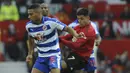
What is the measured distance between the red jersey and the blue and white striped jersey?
1.22 ft

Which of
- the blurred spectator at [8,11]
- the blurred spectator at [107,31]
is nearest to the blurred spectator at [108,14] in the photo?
the blurred spectator at [107,31]

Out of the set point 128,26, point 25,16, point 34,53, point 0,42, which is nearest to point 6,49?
point 0,42

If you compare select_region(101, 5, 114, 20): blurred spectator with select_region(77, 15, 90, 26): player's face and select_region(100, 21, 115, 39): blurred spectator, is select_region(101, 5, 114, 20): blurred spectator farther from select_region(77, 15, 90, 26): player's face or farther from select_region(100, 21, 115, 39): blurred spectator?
select_region(77, 15, 90, 26): player's face

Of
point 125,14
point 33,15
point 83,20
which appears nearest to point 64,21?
point 125,14

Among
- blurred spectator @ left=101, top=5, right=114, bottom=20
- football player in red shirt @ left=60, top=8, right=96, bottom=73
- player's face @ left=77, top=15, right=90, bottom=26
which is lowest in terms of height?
blurred spectator @ left=101, top=5, right=114, bottom=20

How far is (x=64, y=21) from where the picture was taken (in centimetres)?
1708

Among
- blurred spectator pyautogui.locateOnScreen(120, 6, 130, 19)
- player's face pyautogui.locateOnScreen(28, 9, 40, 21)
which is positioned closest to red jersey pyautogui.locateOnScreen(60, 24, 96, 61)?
player's face pyautogui.locateOnScreen(28, 9, 40, 21)

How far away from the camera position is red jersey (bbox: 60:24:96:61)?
403 inches

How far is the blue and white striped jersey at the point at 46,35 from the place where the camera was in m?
9.82

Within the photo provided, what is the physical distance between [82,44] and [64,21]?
22.4 ft

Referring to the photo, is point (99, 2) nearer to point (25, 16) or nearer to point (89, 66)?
point (25, 16)

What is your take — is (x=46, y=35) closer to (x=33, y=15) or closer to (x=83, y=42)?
(x=33, y=15)

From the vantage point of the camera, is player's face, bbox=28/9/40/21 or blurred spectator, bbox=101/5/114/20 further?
blurred spectator, bbox=101/5/114/20

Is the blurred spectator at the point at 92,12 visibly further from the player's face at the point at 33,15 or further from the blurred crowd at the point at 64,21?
the player's face at the point at 33,15
